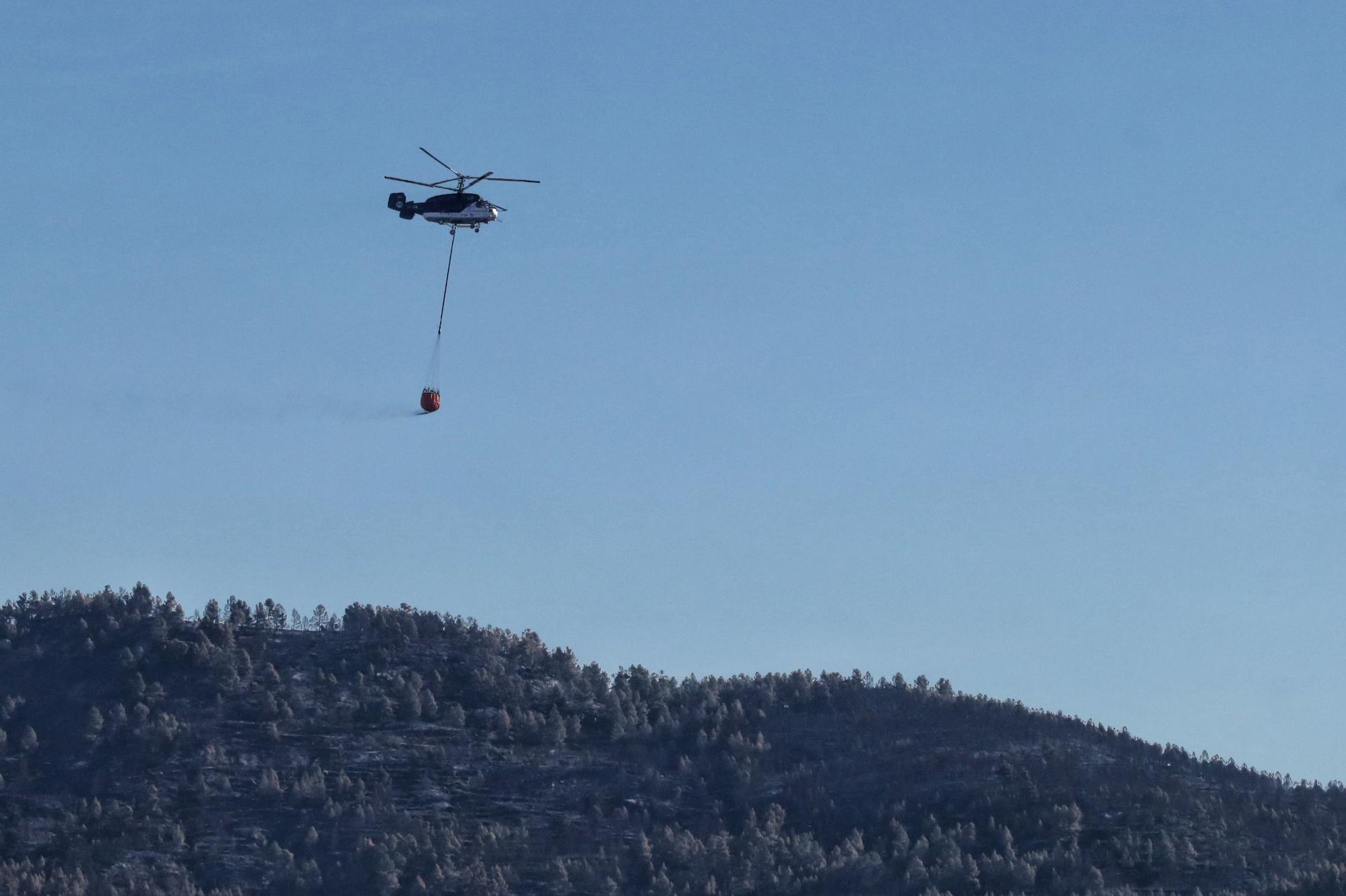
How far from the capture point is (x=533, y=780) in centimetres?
8906

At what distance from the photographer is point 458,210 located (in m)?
69.4

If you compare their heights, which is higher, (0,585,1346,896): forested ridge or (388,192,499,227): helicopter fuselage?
(388,192,499,227): helicopter fuselage

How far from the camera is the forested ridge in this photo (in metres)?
78.9

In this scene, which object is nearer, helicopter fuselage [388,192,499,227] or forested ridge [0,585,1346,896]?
helicopter fuselage [388,192,499,227]

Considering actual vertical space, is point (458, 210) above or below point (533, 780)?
above

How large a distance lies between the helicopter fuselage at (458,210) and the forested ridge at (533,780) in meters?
24.7

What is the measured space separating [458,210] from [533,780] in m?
29.8

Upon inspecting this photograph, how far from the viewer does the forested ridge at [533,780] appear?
78.9 metres

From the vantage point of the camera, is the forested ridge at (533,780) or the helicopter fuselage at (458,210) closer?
the helicopter fuselage at (458,210)

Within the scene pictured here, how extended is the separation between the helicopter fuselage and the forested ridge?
81.2ft

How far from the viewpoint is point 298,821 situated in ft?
276

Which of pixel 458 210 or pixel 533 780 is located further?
pixel 533 780

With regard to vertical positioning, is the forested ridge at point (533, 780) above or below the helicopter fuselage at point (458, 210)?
below

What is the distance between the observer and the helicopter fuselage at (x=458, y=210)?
69.2m
